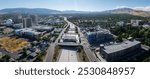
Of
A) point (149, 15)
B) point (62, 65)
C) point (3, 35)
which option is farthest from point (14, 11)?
point (62, 65)

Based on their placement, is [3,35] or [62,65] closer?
[62,65]

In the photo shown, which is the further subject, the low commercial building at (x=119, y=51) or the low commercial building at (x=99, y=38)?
the low commercial building at (x=99, y=38)

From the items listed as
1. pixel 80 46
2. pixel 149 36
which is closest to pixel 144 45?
pixel 149 36

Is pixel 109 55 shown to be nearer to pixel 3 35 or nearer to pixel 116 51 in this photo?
pixel 116 51

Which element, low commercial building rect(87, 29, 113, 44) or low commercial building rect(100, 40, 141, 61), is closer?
low commercial building rect(100, 40, 141, 61)

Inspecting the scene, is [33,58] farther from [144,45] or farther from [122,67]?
[144,45]

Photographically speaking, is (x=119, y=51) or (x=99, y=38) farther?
(x=99, y=38)

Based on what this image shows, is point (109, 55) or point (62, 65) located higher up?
point (62, 65)

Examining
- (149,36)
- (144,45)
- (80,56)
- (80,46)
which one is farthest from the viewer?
(149,36)

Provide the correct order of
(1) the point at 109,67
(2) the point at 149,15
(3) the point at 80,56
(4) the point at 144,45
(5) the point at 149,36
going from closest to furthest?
(1) the point at 109,67 < (3) the point at 80,56 < (4) the point at 144,45 < (5) the point at 149,36 < (2) the point at 149,15
